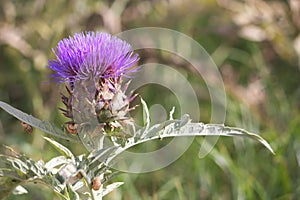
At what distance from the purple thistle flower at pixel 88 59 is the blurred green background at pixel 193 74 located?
77 cm

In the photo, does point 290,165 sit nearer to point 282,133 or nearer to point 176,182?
point 282,133

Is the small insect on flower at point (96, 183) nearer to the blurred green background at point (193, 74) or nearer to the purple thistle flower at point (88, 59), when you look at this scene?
the purple thistle flower at point (88, 59)

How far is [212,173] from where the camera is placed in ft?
6.10

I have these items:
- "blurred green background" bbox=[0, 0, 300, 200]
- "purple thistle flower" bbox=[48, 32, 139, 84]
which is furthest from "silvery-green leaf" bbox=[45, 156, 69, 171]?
"blurred green background" bbox=[0, 0, 300, 200]

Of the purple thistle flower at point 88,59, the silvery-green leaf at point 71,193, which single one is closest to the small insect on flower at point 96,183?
the silvery-green leaf at point 71,193

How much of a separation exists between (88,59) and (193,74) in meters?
1.22

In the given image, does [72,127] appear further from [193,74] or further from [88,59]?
[193,74]

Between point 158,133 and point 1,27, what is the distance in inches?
50.0

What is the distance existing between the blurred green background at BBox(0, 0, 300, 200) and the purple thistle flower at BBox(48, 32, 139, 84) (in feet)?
2.51

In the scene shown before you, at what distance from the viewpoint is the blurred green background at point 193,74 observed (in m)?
1.77

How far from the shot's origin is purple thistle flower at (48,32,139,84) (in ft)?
3.11

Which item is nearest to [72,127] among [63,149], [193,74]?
[63,149]

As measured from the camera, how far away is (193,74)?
7.01 feet

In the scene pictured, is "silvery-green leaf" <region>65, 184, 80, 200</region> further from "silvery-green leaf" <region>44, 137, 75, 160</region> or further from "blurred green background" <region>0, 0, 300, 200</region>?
"blurred green background" <region>0, 0, 300, 200</region>
